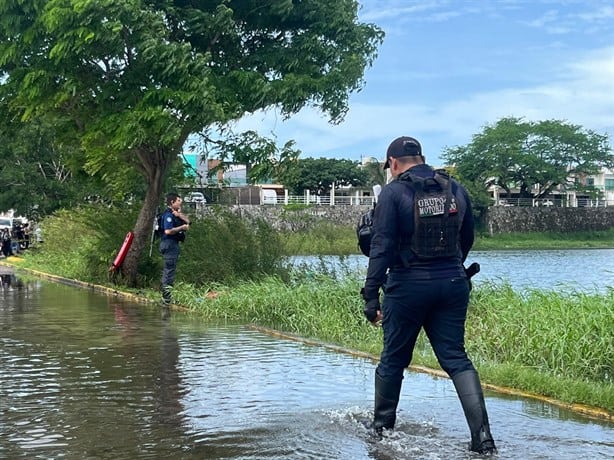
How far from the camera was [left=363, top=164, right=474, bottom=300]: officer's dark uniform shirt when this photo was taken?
564cm

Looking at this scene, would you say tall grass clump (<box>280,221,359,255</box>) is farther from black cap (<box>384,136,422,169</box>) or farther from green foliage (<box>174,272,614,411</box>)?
black cap (<box>384,136,422,169</box>)

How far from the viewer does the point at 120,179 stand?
64.4 feet

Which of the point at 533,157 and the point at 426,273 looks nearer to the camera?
the point at 426,273

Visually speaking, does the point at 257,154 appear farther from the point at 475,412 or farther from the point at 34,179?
the point at 34,179

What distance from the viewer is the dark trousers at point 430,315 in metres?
5.66

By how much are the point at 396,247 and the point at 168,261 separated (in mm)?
9888

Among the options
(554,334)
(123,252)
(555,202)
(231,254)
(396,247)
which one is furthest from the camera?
(555,202)

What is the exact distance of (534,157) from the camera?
8012 centimetres

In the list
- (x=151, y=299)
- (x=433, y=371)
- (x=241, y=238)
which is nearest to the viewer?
(x=433, y=371)

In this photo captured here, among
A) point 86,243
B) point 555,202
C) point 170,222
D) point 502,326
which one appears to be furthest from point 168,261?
point 555,202

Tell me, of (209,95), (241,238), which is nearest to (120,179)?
(241,238)

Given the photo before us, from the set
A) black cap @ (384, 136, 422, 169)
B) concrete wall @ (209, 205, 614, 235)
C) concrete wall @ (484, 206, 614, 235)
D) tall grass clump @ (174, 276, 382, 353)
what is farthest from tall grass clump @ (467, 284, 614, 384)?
concrete wall @ (484, 206, 614, 235)

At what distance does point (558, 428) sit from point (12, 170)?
35.2 meters

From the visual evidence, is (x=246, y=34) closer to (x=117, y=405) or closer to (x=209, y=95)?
(x=209, y=95)
